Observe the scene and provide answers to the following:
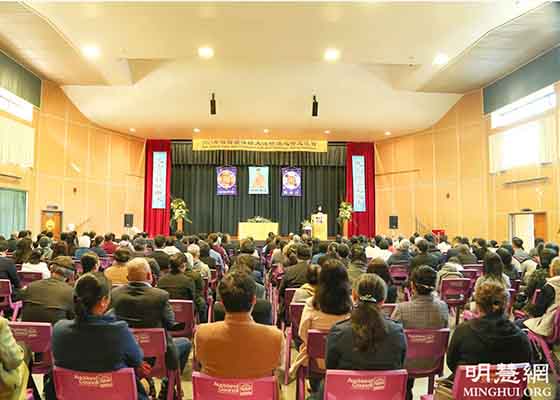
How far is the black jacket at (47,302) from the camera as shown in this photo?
11.2 feet

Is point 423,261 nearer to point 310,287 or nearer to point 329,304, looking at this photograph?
point 310,287

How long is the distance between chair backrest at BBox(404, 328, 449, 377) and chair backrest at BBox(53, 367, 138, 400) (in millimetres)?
1715

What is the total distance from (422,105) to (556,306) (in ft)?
39.8

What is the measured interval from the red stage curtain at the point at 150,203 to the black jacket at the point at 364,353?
16908 millimetres

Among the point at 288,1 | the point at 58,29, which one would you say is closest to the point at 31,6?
the point at 58,29

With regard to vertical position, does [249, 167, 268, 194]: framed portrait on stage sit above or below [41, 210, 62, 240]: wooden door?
above

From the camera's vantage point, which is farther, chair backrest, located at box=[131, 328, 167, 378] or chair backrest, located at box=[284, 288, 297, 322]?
chair backrest, located at box=[284, 288, 297, 322]

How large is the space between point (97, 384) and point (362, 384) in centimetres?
129

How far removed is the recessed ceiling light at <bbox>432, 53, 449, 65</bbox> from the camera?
10.9 m

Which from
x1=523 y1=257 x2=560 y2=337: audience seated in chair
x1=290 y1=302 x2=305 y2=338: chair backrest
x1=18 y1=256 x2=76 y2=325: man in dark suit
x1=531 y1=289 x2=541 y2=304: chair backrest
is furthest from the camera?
x1=531 y1=289 x2=541 y2=304: chair backrest

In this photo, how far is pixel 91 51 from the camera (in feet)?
34.6

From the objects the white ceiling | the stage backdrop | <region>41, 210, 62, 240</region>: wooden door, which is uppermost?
the white ceiling

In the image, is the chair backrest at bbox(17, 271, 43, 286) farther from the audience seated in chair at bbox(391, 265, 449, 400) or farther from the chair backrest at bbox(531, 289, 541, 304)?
the chair backrest at bbox(531, 289, 541, 304)

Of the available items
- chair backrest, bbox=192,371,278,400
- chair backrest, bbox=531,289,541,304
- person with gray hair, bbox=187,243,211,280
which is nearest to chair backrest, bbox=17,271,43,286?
person with gray hair, bbox=187,243,211,280
